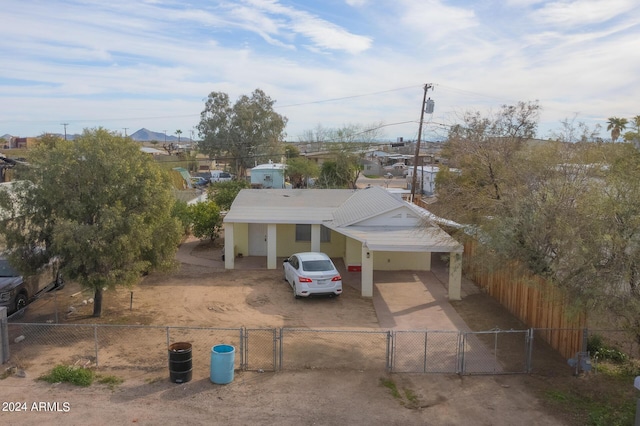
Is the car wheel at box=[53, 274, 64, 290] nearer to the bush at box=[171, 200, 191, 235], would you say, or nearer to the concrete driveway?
the concrete driveway

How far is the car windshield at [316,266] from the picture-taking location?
1683 cm

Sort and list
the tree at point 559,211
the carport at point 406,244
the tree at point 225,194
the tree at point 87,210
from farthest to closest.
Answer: the tree at point 225,194
the carport at point 406,244
the tree at point 87,210
the tree at point 559,211

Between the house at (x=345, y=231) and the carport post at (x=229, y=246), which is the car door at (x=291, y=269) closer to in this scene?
the house at (x=345, y=231)

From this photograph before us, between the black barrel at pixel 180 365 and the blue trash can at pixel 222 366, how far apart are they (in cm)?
50

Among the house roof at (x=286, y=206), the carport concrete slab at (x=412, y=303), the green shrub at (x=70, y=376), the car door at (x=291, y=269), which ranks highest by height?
the house roof at (x=286, y=206)

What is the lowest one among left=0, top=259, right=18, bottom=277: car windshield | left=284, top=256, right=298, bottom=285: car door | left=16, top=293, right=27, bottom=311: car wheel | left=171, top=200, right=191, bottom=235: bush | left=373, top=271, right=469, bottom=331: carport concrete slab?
left=373, top=271, right=469, bottom=331: carport concrete slab

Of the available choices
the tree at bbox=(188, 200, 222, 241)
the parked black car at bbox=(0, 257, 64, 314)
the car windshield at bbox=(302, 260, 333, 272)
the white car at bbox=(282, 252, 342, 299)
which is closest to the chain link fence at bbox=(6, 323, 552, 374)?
the parked black car at bbox=(0, 257, 64, 314)

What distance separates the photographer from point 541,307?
44.2 feet

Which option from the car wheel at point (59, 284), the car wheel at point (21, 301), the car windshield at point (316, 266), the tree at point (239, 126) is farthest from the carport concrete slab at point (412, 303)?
the tree at point (239, 126)

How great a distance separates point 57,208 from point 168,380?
575 centimetres

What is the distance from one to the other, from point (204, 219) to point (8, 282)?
1100cm

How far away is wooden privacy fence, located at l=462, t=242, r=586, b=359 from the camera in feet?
36.9

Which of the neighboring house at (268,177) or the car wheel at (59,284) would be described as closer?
the car wheel at (59,284)

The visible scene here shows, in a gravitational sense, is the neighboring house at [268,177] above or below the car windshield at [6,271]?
above
